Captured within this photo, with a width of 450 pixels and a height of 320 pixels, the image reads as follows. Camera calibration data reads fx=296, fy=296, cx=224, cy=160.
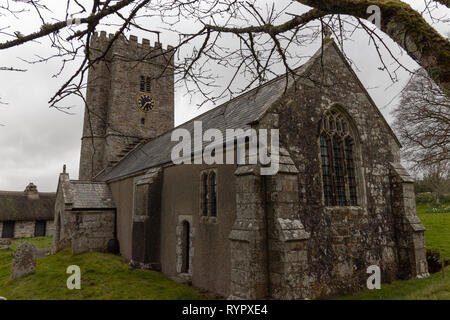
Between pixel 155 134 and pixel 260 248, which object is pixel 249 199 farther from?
pixel 155 134

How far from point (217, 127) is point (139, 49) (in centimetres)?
1797

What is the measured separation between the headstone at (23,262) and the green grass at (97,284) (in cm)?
34

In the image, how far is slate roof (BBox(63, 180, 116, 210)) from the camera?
1795 centimetres

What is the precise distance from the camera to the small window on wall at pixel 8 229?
31438 millimetres

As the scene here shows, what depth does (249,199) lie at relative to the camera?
8.09m

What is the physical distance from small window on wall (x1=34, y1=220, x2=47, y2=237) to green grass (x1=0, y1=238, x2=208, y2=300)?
66.6 feet

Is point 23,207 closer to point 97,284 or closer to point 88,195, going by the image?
point 88,195

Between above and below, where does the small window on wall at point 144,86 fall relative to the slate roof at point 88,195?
above

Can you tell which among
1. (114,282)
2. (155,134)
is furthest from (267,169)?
(155,134)

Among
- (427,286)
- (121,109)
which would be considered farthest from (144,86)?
(427,286)

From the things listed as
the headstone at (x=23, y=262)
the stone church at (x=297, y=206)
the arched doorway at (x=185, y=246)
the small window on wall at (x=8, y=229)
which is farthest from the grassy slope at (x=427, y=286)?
the small window on wall at (x=8, y=229)

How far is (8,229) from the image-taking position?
1249 inches

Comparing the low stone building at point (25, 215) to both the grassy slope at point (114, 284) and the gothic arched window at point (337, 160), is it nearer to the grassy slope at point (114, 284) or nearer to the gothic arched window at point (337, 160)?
the grassy slope at point (114, 284)

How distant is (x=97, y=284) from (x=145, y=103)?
58.2 ft
